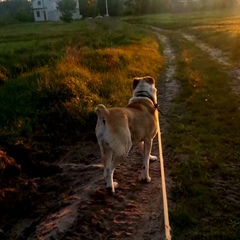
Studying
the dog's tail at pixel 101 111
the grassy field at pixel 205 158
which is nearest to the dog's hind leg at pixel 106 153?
the dog's tail at pixel 101 111

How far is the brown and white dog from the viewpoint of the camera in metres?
5.03

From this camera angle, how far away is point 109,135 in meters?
5.00

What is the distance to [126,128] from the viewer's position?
523 cm

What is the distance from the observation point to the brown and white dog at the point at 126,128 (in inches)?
198

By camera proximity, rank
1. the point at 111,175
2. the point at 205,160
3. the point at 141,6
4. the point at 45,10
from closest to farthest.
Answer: the point at 111,175 → the point at 205,160 → the point at 141,6 → the point at 45,10

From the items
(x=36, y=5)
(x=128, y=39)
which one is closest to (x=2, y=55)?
(x=128, y=39)

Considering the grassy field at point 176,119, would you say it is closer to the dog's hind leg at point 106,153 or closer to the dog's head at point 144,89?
the dog's hind leg at point 106,153

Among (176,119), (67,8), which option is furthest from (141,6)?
(176,119)

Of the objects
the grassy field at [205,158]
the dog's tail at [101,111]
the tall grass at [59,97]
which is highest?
the dog's tail at [101,111]

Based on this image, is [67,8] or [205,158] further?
[67,8]

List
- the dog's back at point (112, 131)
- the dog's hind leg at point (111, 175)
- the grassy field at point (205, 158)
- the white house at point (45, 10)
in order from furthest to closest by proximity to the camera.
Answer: the white house at point (45, 10)
the dog's hind leg at point (111, 175)
the dog's back at point (112, 131)
the grassy field at point (205, 158)

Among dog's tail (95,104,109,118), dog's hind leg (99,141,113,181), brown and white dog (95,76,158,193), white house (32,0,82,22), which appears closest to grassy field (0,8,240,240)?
brown and white dog (95,76,158,193)

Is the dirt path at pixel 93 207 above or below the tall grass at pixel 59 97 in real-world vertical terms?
below

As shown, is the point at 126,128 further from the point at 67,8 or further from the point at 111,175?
the point at 67,8
